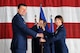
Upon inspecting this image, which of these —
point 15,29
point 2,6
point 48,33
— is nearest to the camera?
point 15,29

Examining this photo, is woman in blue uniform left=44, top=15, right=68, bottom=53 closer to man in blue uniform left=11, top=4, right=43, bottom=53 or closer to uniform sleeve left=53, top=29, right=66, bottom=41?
uniform sleeve left=53, top=29, right=66, bottom=41

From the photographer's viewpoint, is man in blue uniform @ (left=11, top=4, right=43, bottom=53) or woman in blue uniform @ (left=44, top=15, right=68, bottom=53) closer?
man in blue uniform @ (left=11, top=4, right=43, bottom=53)

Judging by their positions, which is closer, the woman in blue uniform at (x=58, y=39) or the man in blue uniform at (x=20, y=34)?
the man in blue uniform at (x=20, y=34)

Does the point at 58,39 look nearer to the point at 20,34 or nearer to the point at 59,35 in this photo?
the point at 59,35

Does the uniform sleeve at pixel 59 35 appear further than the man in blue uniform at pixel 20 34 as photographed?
Yes

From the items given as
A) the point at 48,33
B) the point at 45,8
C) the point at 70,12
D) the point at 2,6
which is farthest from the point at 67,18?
the point at 2,6

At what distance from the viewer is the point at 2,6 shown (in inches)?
157

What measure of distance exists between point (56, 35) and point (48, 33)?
19 centimetres

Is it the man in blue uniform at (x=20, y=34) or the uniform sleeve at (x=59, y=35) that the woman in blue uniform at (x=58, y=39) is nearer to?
the uniform sleeve at (x=59, y=35)

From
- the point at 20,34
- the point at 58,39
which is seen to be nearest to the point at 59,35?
the point at 58,39

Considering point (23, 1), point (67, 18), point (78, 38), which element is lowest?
point (78, 38)

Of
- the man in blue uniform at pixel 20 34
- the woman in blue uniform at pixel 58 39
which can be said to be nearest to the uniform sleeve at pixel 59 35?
the woman in blue uniform at pixel 58 39

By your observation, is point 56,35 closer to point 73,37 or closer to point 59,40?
point 59,40

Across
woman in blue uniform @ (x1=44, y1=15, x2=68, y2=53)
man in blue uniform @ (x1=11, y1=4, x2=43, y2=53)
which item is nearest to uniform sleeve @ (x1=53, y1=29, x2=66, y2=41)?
woman in blue uniform @ (x1=44, y1=15, x2=68, y2=53)
